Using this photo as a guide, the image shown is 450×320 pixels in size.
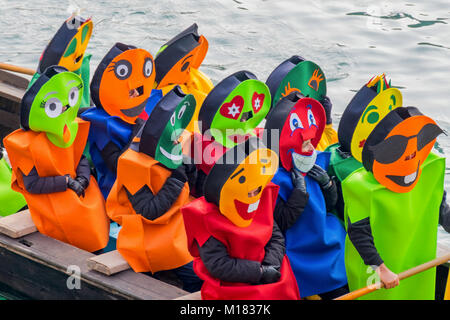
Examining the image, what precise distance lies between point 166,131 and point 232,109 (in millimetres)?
277

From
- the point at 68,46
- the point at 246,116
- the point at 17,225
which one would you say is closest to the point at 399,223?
the point at 246,116

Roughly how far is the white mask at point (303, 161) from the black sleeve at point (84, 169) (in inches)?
37.8

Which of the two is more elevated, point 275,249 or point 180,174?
point 180,174

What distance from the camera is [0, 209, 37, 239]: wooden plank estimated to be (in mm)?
3545

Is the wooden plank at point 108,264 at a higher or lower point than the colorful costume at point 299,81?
lower

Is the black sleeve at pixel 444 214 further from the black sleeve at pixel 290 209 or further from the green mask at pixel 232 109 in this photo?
the green mask at pixel 232 109

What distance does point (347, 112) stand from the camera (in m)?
3.38

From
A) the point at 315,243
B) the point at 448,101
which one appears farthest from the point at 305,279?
the point at 448,101

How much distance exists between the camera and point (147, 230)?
132 inches

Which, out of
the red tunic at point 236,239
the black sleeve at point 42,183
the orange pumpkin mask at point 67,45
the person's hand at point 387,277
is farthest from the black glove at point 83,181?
the person's hand at point 387,277

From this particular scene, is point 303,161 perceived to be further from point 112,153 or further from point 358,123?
point 112,153

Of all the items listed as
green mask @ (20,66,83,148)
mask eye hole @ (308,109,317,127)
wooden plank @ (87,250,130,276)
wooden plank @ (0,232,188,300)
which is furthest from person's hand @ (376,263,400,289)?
green mask @ (20,66,83,148)

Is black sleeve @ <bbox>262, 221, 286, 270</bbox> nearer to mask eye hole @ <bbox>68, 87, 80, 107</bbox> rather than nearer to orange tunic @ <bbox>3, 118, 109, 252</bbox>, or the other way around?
orange tunic @ <bbox>3, 118, 109, 252</bbox>

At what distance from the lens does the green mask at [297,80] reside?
12.2 ft
